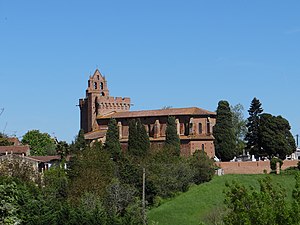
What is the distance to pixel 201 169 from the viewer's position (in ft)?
201

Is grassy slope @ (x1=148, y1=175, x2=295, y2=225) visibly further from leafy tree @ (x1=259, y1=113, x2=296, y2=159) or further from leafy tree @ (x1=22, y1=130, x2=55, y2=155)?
leafy tree @ (x1=22, y1=130, x2=55, y2=155)

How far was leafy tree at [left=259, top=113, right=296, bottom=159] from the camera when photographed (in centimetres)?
7481

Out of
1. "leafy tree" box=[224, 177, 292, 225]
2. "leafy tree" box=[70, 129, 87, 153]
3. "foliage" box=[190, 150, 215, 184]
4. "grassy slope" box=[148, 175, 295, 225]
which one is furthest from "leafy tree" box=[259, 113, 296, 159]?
"leafy tree" box=[224, 177, 292, 225]

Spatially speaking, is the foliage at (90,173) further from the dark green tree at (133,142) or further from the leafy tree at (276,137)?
the leafy tree at (276,137)

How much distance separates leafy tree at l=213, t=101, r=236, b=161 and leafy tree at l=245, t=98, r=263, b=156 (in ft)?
15.2

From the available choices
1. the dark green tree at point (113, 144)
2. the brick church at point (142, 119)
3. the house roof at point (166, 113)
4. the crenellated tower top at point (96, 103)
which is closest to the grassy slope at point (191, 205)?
the dark green tree at point (113, 144)

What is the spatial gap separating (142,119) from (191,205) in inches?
1201

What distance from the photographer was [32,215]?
114 ft

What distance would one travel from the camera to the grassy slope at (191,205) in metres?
48.2

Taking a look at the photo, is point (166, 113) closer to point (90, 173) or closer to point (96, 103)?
point (96, 103)

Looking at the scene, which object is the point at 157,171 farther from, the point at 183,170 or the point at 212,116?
the point at 212,116

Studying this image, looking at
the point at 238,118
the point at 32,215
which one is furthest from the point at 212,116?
the point at 32,215

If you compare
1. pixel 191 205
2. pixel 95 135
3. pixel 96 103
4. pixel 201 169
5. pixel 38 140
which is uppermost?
pixel 96 103

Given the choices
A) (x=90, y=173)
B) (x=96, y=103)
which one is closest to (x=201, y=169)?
(x=90, y=173)
